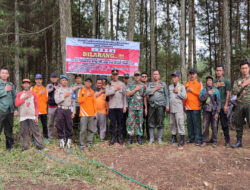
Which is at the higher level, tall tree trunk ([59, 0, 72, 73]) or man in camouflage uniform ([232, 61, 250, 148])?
tall tree trunk ([59, 0, 72, 73])

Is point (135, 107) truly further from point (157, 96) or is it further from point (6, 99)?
point (6, 99)

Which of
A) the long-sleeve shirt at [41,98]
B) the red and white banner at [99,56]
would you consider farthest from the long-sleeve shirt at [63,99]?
the red and white banner at [99,56]

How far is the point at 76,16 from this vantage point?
19500 mm

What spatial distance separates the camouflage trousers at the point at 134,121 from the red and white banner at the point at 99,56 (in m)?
1.91

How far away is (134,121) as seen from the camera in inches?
229

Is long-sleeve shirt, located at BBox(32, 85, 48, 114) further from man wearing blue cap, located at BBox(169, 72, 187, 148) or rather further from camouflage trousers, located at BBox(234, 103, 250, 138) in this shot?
camouflage trousers, located at BBox(234, 103, 250, 138)

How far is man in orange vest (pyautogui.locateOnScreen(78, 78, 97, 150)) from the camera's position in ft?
18.1

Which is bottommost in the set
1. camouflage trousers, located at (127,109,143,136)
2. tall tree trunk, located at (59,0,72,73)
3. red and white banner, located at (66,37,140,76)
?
camouflage trousers, located at (127,109,143,136)

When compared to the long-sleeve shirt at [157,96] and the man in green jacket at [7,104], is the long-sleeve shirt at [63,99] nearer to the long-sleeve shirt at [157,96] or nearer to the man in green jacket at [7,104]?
the man in green jacket at [7,104]

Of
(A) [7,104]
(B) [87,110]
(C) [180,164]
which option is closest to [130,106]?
(B) [87,110]

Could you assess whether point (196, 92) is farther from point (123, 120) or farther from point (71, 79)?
point (71, 79)

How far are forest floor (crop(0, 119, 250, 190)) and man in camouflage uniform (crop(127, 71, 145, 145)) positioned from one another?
0.45 metres

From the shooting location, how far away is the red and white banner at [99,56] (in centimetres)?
684

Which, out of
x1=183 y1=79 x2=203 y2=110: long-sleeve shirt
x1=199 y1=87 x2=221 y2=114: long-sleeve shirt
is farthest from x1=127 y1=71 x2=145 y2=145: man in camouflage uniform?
x1=199 y1=87 x2=221 y2=114: long-sleeve shirt
